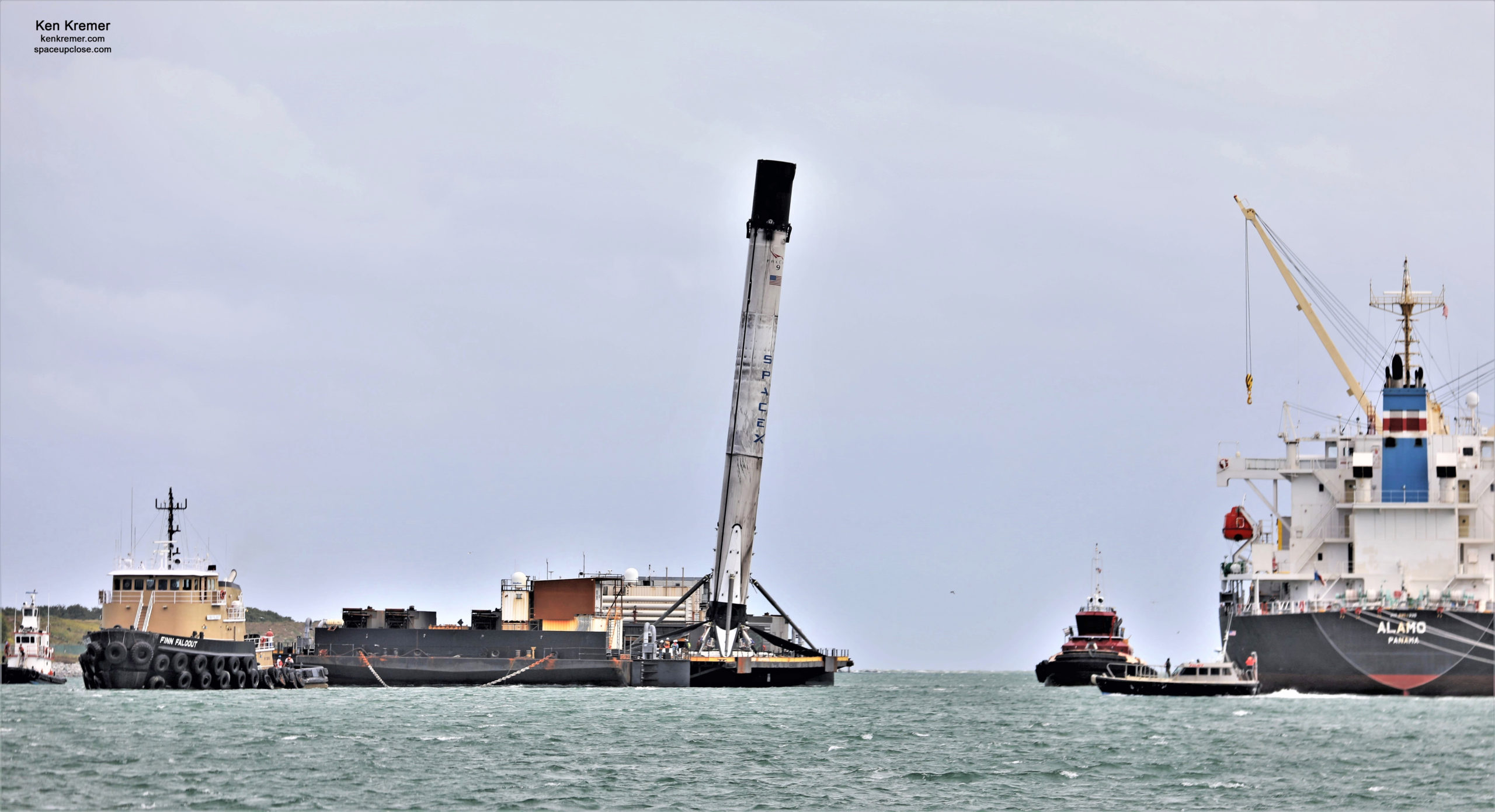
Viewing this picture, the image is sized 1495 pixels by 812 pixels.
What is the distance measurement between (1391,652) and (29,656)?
63.4 m

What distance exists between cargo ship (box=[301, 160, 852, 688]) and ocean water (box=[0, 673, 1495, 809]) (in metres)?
9.82

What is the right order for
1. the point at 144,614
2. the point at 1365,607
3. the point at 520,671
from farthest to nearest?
1. the point at 520,671
2. the point at 144,614
3. the point at 1365,607

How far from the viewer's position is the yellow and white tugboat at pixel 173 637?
215ft

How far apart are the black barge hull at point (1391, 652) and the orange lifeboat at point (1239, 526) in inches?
365

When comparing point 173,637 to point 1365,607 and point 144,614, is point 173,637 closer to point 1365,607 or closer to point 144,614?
point 144,614

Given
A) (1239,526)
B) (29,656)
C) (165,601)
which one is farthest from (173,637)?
(1239,526)

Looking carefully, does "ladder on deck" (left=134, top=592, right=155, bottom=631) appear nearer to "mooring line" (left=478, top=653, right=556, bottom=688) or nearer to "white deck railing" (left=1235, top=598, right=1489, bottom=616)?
"mooring line" (left=478, top=653, right=556, bottom=688)

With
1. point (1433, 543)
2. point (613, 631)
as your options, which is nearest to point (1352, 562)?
point (1433, 543)

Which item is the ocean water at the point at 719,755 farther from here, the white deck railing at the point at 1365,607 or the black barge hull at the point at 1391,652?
the white deck railing at the point at 1365,607

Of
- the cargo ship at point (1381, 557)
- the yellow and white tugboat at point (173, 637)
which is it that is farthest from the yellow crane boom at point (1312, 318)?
the yellow and white tugboat at point (173, 637)

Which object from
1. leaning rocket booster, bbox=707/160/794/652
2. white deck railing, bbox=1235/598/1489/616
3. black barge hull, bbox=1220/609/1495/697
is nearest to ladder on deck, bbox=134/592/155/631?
leaning rocket booster, bbox=707/160/794/652

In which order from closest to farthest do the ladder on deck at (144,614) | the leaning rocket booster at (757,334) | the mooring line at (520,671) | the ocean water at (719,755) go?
the ocean water at (719,755) < the ladder on deck at (144,614) < the mooring line at (520,671) < the leaning rocket booster at (757,334)

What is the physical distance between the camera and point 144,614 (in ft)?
225

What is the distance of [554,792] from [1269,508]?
47216 mm
